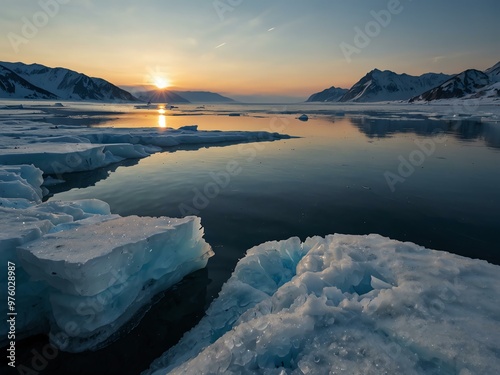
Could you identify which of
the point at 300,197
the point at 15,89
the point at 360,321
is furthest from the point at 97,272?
the point at 15,89

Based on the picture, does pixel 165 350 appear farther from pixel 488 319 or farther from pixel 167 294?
pixel 488 319

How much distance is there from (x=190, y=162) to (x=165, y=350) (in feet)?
42.6

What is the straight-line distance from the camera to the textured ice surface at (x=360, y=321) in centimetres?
260

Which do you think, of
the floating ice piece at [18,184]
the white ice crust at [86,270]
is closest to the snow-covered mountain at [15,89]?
A: the floating ice piece at [18,184]

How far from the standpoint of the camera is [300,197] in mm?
10172

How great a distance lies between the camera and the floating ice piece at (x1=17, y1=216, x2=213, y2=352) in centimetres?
381

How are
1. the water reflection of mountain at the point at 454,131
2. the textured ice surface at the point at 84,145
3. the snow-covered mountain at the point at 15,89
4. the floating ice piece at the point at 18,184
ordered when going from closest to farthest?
the floating ice piece at the point at 18,184, the textured ice surface at the point at 84,145, the water reflection of mountain at the point at 454,131, the snow-covered mountain at the point at 15,89

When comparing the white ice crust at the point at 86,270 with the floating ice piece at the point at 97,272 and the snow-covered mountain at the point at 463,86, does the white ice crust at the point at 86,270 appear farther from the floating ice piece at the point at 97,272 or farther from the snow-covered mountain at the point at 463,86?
the snow-covered mountain at the point at 463,86

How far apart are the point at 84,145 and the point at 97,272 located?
1370cm

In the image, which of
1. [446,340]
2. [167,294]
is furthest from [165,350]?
[446,340]

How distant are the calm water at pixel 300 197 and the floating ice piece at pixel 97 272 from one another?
457 mm

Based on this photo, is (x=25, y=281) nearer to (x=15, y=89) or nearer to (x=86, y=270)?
(x=86, y=270)

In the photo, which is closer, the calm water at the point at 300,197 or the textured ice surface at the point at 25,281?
the textured ice surface at the point at 25,281

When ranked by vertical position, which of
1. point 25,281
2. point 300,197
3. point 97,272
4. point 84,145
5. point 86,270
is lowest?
point 300,197
